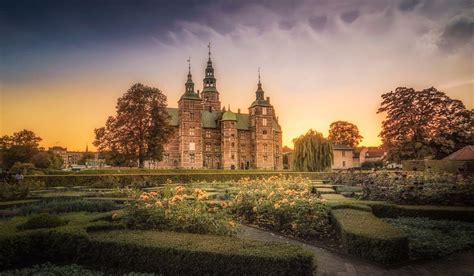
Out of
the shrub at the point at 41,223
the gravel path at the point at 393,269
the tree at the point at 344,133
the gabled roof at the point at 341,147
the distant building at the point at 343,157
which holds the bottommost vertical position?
the gravel path at the point at 393,269

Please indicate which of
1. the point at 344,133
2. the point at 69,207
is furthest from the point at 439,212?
the point at 344,133

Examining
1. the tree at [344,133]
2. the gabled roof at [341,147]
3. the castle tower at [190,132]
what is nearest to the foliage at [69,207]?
the castle tower at [190,132]

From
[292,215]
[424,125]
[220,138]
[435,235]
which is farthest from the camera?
[220,138]

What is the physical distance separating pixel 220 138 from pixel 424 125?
114 feet

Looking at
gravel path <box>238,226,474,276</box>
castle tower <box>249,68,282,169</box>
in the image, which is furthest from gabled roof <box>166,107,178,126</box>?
gravel path <box>238,226,474,276</box>

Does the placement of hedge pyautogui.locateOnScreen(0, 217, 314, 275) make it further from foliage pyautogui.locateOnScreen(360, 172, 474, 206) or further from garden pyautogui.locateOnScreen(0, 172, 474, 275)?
foliage pyautogui.locateOnScreen(360, 172, 474, 206)

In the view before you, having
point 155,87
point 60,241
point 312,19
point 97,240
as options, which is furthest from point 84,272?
point 155,87

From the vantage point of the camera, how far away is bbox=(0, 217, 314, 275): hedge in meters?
5.00

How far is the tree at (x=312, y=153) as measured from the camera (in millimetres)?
33938

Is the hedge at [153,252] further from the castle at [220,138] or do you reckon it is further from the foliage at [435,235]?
the castle at [220,138]

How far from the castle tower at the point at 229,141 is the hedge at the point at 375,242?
50826mm

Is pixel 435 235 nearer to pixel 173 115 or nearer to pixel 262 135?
pixel 262 135

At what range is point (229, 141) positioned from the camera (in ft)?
193

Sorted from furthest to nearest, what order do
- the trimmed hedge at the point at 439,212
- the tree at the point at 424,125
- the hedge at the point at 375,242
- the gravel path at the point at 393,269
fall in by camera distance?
the tree at the point at 424,125
the trimmed hedge at the point at 439,212
the hedge at the point at 375,242
the gravel path at the point at 393,269
